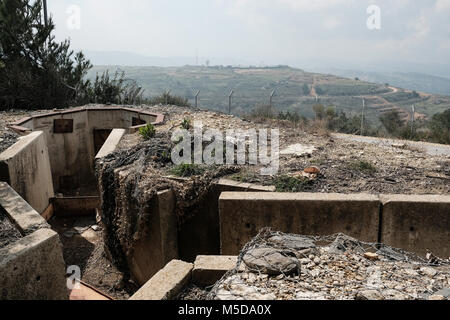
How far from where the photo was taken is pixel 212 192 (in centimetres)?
646

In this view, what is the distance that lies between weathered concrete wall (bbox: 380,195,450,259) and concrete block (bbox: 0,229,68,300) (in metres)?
4.03

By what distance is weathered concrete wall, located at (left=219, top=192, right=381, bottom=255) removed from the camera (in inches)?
212

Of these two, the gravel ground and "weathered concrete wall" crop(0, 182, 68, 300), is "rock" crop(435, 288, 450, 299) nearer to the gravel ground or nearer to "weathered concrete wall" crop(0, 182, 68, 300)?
the gravel ground

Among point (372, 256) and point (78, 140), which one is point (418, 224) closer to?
point (372, 256)

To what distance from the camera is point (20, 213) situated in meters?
5.50

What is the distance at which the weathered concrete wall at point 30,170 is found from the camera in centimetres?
742

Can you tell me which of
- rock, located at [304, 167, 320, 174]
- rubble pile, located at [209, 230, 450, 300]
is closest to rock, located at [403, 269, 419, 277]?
rubble pile, located at [209, 230, 450, 300]

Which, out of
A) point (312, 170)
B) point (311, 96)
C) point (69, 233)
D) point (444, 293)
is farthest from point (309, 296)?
point (311, 96)

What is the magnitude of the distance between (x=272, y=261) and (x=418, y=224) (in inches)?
102

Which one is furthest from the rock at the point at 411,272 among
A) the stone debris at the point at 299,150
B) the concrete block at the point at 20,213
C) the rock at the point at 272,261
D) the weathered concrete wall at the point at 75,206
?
the weathered concrete wall at the point at 75,206

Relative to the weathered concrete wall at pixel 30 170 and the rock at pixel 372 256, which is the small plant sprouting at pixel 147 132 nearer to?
the weathered concrete wall at pixel 30 170

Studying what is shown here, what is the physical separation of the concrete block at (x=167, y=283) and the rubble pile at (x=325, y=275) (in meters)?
0.40
